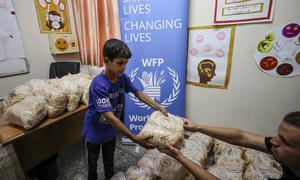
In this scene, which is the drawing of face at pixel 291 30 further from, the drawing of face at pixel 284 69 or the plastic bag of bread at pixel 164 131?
the plastic bag of bread at pixel 164 131

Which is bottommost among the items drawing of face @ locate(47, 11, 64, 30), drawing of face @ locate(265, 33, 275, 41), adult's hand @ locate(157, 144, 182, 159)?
adult's hand @ locate(157, 144, 182, 159)

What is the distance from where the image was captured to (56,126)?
5.23ft

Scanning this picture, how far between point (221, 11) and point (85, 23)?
65.7 inches

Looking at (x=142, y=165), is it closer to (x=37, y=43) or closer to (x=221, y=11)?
(x=221, y=11)

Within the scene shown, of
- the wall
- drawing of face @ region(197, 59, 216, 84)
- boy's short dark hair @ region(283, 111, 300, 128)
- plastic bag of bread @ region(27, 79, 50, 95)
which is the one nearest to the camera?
boy's short dark hair @ region(283, 111, 300, 128)

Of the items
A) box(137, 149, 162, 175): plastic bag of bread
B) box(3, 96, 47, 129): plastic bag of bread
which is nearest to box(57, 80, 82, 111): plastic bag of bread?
box(3, 96, 47, 129): plastic bag of bread

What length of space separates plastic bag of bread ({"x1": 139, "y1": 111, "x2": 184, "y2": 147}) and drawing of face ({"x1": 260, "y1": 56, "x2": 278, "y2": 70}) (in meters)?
1.02

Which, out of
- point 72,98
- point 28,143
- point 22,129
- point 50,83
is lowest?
point 28,143

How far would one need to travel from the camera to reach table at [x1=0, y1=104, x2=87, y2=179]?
125 centimetres

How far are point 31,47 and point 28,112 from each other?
1.47 meters

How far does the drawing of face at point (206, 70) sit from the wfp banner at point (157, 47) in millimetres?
188

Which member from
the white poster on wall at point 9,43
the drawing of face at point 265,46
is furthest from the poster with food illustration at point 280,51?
the white poster on wall at point 9,43

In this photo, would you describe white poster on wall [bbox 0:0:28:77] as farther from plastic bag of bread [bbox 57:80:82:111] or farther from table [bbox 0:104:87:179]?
table [bbox 0:104:87:179]

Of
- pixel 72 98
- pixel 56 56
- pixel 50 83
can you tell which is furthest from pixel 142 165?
pixel 56 56
